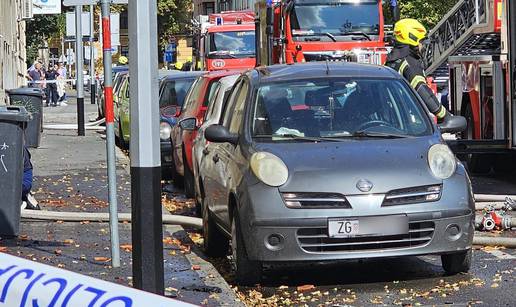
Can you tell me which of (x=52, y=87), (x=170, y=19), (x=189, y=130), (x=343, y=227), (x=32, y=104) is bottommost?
(x=52, y=87)

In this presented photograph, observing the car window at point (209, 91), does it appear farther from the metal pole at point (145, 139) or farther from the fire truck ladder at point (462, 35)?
the metal pole at point (145, 139)

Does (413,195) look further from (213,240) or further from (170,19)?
(170,19)

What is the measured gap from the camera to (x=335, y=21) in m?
22.9

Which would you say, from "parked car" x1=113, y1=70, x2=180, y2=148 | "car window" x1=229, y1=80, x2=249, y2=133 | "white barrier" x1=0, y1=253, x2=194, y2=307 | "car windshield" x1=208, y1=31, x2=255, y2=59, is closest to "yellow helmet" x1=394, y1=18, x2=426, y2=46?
"car window" x1=229, y1=80, x2=249, y2=133

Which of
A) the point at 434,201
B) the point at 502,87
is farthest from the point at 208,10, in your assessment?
the point at 434,201

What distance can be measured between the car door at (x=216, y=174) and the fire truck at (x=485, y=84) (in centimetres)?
410

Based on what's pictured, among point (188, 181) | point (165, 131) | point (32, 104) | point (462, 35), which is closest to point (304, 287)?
point (188, 181)

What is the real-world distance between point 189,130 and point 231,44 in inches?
749

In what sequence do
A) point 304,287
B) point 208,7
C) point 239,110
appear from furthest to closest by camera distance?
point 208,7 < point 239,110 < point 304,287

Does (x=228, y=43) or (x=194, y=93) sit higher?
(x=228, y=43)

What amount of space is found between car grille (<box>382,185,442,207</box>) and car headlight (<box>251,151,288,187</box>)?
0.75 meters

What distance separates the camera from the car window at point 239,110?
30.1 feet

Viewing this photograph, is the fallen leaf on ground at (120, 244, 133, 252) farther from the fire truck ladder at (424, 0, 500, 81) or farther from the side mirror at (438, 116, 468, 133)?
the fire truck ladder at (424, 0, 500, 81)

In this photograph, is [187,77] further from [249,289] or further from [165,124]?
[249,289]
